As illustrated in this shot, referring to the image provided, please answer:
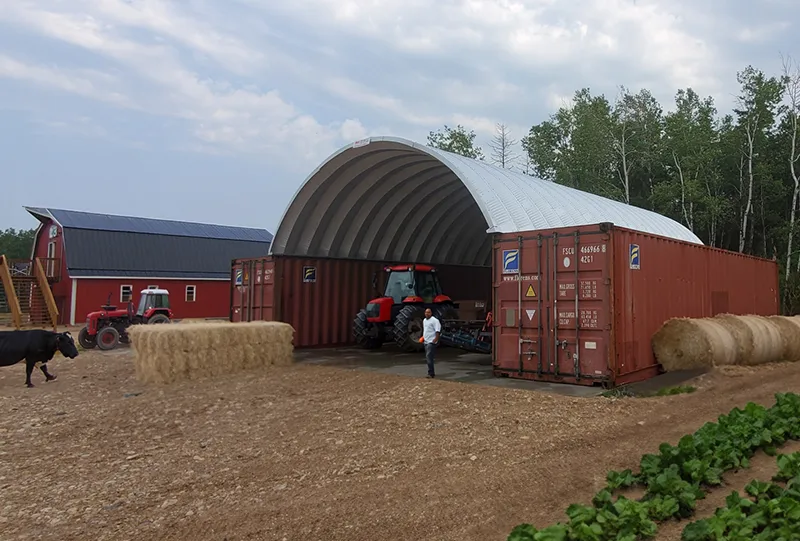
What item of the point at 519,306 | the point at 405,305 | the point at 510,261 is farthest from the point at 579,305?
the point at 405,305

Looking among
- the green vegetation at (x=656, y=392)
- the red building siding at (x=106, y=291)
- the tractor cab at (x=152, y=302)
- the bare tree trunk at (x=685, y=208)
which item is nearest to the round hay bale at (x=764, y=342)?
the green vegetation at (x=656, y=392)

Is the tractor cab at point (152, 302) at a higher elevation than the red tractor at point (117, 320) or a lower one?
higher

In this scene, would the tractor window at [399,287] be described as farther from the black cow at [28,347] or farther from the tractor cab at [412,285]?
the black cow at [28,347]

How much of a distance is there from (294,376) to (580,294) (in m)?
6.05

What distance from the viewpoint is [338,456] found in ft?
21.7

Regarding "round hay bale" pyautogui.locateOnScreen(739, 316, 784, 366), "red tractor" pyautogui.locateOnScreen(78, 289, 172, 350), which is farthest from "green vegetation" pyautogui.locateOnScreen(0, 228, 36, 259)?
"round hay bale" pyautogui.locateOnScreen(739, 316, 784, 366)

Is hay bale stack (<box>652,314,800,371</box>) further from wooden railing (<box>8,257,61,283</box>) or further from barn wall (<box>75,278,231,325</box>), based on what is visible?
wooden railing (<box>8,257,61,283</box>)

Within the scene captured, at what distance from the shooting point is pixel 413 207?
20.5 m

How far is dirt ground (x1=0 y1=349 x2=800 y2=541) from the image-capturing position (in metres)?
4.85

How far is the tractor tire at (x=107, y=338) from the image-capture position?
1906 centimetres

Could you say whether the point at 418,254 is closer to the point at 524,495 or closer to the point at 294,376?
the point at 294,376

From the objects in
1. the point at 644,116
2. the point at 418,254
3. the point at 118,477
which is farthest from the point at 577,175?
the point at 118,477

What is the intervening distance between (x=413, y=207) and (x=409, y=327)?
5.66 m

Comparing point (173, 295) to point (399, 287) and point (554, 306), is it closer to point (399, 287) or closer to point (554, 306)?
point (399, 287)
